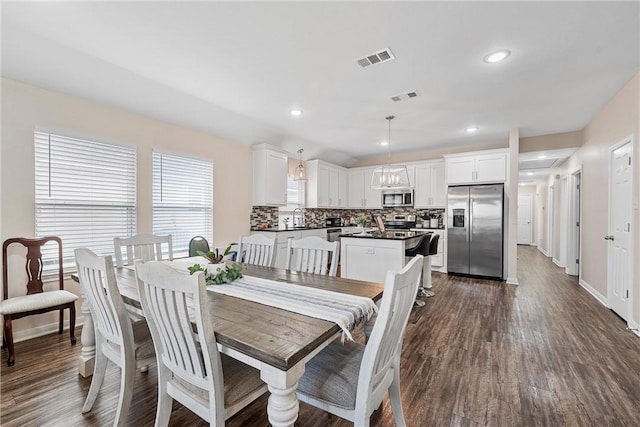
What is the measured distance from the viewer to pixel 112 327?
1.57 m

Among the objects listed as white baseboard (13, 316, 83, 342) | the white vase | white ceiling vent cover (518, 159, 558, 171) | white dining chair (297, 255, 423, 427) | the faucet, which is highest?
white ceiling vent cover (518, 159, 558, 171)

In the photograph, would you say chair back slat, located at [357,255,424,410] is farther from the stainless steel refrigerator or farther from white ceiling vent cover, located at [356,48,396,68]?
the stainless steel refrigerator

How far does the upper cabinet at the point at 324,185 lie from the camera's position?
620 centimetres

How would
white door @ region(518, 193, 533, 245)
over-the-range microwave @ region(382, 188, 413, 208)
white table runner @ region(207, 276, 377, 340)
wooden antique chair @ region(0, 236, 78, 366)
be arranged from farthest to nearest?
1. white door @ region(518, 193, 533, 245)
2. over-the-range microwave @ region(382, 188, 413, 208)
3. wooden antique chair @ region(0, 236, 78, 366)
4. white table runner @ region(207, 276, 377, 340)

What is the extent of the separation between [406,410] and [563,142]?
538 centimetres

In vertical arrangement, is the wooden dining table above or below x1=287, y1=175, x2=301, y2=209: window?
below

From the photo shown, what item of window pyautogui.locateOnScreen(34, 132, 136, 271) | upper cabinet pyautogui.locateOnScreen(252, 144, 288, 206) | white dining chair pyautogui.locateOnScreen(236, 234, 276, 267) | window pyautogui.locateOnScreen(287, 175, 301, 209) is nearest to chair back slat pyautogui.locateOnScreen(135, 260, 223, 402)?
white dining chair pyautogui.locateOnScreen(236, 234, 276, 267)

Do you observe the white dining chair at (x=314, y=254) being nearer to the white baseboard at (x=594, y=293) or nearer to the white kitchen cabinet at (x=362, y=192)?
the white baseboard at (x=594, y=293)

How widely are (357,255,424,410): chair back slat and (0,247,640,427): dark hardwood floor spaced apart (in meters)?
0.69

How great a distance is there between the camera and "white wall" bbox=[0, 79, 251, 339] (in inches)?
98.7

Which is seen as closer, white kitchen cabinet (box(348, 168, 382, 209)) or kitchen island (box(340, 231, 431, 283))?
kitchen island (box(340, 231, 431, 283))

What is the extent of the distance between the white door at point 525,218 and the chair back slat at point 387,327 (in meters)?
11.2

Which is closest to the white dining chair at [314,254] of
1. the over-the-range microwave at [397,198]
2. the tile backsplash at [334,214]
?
the tile backsplash at [334,214]

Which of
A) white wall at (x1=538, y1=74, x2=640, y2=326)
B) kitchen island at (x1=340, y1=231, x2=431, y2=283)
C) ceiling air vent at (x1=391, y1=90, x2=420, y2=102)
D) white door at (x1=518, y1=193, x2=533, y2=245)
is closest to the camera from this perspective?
white wall at (x1=538, y1=74, x2=640, y2=326)
